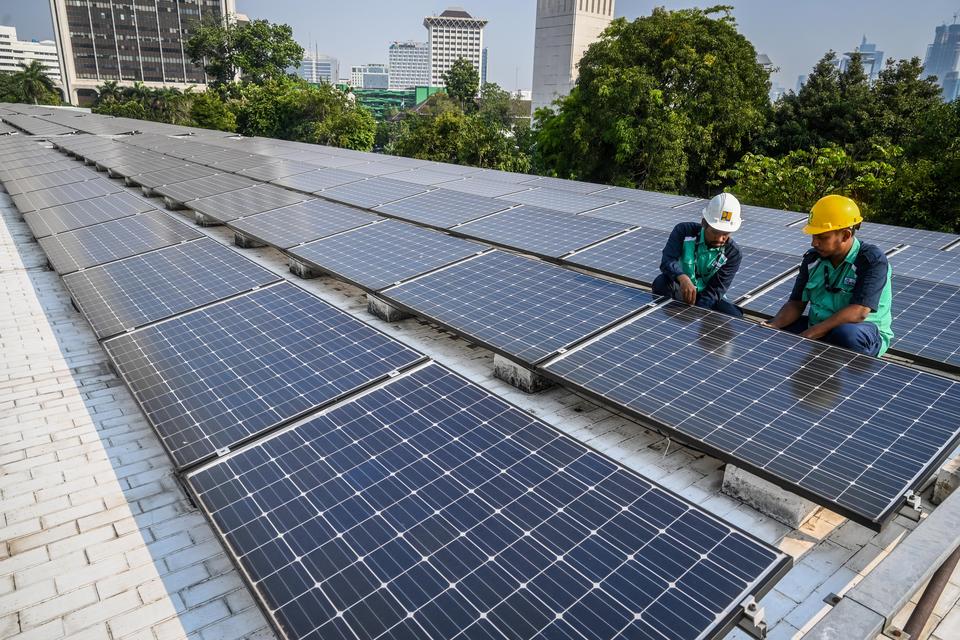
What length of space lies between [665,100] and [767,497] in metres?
33.8

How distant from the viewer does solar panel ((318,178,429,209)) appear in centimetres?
1451

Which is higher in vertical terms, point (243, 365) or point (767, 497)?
point (243, 365)

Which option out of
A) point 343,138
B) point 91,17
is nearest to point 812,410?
point 343,138

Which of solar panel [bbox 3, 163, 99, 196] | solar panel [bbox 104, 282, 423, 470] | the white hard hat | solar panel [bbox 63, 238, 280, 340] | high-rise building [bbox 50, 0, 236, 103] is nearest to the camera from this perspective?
solar panel [bbox 104, 282, 423, 470]

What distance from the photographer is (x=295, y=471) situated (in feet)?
15.2

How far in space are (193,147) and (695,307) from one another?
88.1 feet

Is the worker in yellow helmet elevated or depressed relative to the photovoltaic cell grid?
elevated

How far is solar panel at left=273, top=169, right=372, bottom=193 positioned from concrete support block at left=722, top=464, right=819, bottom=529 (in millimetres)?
13564

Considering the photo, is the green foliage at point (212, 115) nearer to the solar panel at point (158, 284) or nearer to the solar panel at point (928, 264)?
the solar panel at point (158, 284)

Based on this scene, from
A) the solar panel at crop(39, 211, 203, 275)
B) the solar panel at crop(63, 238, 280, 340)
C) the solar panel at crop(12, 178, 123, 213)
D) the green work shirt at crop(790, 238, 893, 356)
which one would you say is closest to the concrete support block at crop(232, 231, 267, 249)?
the solar panel at crop(39, 211, 203, 275)

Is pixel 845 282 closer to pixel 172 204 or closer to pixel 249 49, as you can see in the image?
pixel 172 204

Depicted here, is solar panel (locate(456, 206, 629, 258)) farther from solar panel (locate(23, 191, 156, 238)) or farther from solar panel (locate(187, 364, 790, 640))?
solar panel (locate(23, 191, 156, 238))

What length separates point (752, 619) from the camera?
3375 millimetres

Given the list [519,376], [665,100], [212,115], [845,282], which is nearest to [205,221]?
[519,376]
